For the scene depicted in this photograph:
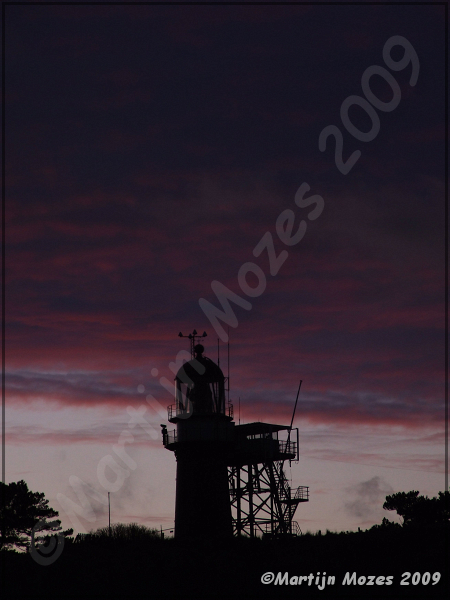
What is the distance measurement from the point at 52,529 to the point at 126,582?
29.9 meters

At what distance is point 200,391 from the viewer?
2329 inches

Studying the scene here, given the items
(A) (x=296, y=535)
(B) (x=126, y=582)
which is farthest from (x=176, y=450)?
(B) (x=126, y=582)

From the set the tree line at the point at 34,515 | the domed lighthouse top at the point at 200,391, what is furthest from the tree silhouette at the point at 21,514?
the domed lighthouse top at the point at 200,391

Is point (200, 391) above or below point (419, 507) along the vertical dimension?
above

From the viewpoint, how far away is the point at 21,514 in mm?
70250

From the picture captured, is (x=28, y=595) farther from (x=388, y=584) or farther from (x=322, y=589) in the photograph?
(x=388, y=584)

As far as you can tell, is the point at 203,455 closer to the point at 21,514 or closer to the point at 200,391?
the point at 200,391

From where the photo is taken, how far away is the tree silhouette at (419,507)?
73500 millimetres

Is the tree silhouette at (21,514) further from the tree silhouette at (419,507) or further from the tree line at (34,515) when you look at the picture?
the tree silhouette at (419,507)

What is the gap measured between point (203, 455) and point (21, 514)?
2027cm

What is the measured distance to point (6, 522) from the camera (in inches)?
2726

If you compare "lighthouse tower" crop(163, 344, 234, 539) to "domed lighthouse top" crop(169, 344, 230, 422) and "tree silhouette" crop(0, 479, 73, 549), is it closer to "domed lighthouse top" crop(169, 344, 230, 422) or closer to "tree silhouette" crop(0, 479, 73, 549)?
"domed lighthouse top" crop(169, 344, 230, 422)

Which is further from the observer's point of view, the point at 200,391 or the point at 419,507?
the point at 419,507

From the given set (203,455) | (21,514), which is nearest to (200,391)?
(203,455)
